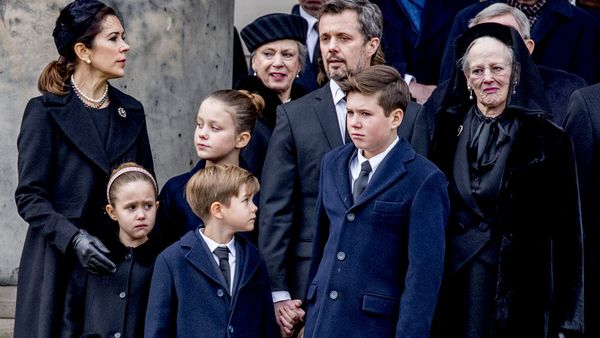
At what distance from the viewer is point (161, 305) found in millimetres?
5688

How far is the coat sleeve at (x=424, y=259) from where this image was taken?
5320 mm

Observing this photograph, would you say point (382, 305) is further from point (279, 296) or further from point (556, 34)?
point (556, 34)

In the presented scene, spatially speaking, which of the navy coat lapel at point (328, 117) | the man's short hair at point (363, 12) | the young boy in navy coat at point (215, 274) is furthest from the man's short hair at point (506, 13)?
the young boy in navy coat at point (215, 274)

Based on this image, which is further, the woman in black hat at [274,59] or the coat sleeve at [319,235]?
the woman in black hat at [274,59]

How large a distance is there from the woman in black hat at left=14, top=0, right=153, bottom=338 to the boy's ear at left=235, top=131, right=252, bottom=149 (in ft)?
1.39

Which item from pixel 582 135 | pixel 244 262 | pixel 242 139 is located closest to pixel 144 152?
pixel 242 139

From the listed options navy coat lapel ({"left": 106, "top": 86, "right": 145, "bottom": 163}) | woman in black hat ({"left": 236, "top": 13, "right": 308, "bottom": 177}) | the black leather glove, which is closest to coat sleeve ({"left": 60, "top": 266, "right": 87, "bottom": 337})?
the black leather glove

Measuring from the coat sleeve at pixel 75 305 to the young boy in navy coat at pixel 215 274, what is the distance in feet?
1.34

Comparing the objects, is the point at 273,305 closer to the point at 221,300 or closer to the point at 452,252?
the point at 221,300

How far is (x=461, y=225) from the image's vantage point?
5.75 meters

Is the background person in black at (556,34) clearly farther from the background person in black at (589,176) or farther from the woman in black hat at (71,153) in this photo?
the woman in black hat at (71,153)

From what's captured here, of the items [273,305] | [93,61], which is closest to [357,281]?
[273,305]

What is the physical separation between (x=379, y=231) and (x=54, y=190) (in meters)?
1.44

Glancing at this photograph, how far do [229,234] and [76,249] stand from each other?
0.60m
